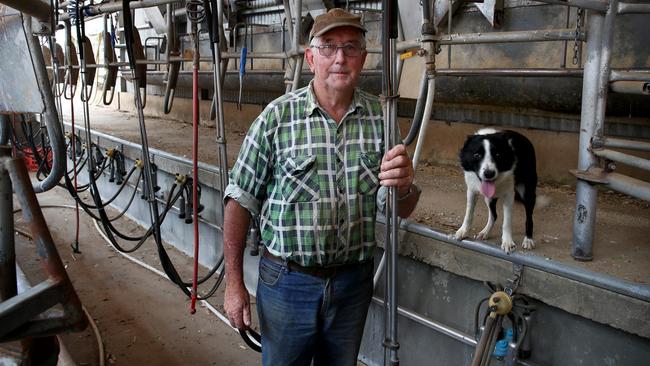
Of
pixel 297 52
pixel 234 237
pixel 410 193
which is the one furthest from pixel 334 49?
pixel 297 52

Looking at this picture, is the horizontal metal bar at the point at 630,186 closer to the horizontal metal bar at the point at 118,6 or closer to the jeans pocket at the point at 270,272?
the jeans pocket at the point at 270,272

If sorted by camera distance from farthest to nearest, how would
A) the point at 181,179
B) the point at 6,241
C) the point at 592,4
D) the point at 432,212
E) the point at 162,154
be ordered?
the point at 162,154
the point at 181,179
the point at 432,212
the point at 592,4
the point at 6,241

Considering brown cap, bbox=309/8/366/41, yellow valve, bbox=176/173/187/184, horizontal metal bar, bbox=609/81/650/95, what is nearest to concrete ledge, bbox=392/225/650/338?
horizontal metal bar, bbox=609/81/650/95

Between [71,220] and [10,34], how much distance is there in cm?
487

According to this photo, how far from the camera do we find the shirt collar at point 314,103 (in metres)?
1.70

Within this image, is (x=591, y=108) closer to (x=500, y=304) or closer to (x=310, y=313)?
(x=500, y=304)

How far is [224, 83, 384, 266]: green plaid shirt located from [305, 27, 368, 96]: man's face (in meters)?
0.08

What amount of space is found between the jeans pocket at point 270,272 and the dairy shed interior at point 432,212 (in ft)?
1.29

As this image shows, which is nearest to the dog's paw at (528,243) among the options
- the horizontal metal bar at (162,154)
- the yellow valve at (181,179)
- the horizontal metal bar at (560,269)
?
the horizontal metal bar at (560,269)

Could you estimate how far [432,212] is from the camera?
2.74 m

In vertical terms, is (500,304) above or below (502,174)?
below

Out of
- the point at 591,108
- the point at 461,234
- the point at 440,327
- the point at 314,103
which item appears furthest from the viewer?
the point at 440,327

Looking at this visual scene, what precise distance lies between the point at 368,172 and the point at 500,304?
2.32 feet

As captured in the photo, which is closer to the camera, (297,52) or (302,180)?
(302,180)
